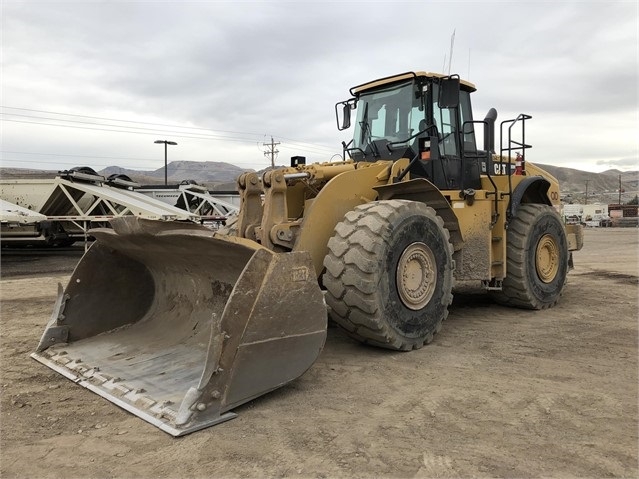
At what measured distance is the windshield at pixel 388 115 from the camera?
5781 mm

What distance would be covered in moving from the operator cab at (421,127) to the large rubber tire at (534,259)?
0.81m

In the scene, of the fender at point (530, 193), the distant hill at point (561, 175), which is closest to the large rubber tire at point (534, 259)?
the fender at point (530, 193)

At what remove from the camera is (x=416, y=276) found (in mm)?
4738

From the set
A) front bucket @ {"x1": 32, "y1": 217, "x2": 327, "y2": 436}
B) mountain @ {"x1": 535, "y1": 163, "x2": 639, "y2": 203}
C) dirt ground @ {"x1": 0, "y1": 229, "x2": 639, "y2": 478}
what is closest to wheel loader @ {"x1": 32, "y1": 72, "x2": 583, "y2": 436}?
front bucket @ {"x1": 32, "y1": 217, "x2": 327, "y2": 436}

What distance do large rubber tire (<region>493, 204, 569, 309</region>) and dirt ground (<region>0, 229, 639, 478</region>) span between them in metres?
1.32

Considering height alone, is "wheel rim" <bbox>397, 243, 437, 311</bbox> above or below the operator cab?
below

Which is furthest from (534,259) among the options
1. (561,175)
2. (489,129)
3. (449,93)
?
(561,175)

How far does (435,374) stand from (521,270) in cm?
280

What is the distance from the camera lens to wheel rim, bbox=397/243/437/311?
4524 mm

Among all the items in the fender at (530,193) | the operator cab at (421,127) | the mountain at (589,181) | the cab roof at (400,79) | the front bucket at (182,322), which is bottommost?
the front bucket at (182,322)

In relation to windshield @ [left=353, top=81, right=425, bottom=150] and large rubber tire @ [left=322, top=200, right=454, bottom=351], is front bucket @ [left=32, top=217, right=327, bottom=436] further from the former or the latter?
windshield @ [left=353, top=81, right=425, bottom=150]

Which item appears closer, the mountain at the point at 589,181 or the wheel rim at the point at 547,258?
the wheel rim at the point at 547,258

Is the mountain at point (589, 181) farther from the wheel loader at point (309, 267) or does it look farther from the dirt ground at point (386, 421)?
the dirt ground at point (386, 421)

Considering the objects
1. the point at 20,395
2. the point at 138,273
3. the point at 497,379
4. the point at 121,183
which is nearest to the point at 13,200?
the point at 121,183
